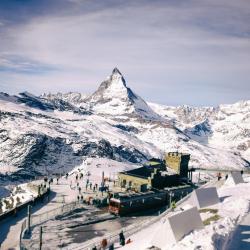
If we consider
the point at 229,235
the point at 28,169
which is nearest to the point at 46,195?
the point at 229,235

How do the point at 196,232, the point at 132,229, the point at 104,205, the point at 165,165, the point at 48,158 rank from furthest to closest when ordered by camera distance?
1. the point at 48,158
2. the point at 165,165
3. the point at 104,205
4. the point at 132,229
5. the point at 196,232

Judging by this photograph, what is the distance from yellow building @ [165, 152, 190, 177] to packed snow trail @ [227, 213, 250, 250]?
51689 mm

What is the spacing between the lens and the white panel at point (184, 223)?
32.6 m

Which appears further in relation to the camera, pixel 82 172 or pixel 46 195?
pixel 82 172

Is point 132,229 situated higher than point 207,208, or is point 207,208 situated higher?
point 207,208

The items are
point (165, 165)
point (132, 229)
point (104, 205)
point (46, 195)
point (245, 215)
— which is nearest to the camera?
point (245, 215)

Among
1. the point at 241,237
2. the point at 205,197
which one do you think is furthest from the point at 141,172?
the point at 241,237

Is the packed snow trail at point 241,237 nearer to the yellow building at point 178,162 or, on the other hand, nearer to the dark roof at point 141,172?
the dark roof at point 141,172

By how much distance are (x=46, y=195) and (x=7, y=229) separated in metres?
19.5

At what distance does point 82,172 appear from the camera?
319 ft

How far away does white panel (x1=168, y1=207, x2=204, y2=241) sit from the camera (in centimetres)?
3262

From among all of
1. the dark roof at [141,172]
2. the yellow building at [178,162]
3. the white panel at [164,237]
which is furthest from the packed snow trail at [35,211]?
the yellow building at [178,162]

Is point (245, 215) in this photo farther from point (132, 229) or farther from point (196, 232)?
point (132, 229)

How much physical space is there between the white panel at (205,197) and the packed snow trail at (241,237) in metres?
8.10
